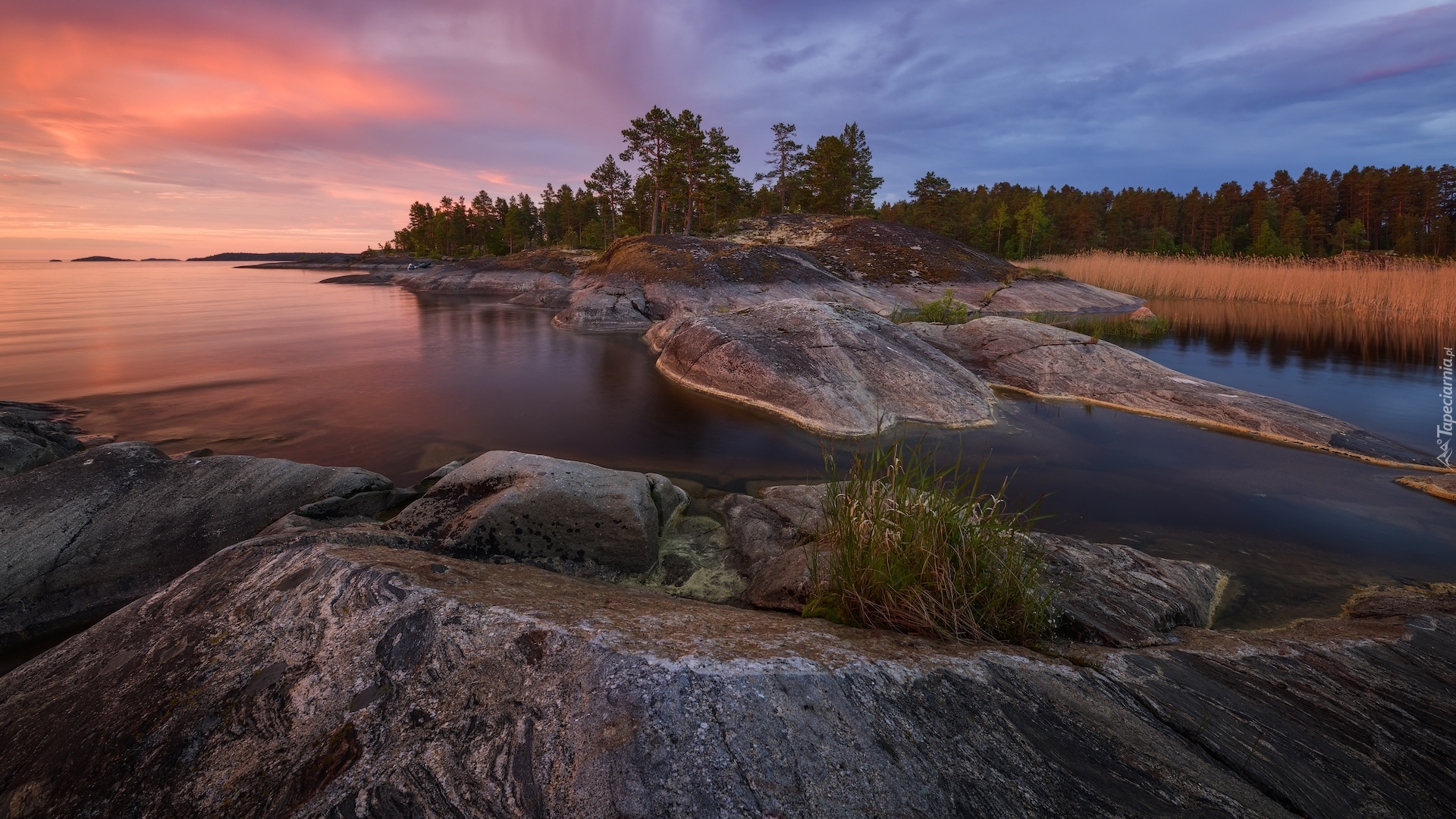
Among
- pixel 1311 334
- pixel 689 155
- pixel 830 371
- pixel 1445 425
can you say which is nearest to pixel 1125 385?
pixel 1445 425

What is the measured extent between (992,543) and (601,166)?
78266mm

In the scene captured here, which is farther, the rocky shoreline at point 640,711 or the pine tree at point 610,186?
the pine tree at point 610,186

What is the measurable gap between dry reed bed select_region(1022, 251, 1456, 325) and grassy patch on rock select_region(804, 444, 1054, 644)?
32545 millimetres

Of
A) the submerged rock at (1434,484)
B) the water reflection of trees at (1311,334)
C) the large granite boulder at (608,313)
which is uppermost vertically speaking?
the large granite boulder at (608,313)

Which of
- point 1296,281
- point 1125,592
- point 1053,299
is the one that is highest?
point 1296,281

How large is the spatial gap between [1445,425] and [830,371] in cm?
1253

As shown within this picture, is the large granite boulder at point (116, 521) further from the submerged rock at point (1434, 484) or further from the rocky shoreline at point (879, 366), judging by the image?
the submerged rock at point (1434, 484)

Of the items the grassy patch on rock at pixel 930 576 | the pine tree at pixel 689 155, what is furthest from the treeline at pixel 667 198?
the grassy patch on rock at pixel 930 576

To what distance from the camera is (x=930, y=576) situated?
11.3 ft

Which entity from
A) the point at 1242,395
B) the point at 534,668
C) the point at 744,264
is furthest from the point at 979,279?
the point at 534,668

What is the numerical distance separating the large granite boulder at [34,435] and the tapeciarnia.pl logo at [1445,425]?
19.7 metres

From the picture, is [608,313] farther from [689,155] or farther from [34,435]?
[689,155]

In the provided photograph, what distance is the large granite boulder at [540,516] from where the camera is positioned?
5281mm

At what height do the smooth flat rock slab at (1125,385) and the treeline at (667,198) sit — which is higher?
the treeline at (667,198)
